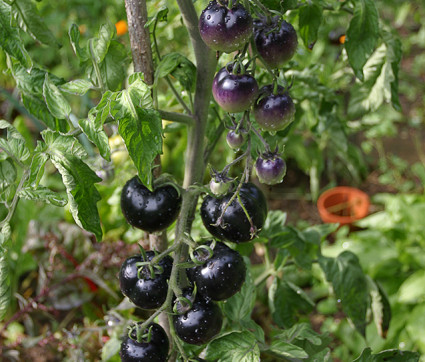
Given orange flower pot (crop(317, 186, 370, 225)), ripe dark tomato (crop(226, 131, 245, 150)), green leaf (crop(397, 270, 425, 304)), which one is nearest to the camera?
ripe dark tomato (crop(226, 131, 245, 150))

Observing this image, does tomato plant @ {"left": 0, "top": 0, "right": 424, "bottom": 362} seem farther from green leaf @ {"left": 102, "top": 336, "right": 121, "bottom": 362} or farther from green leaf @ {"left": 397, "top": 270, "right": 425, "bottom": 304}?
green leaf @ {"left": 397, "top": 270, "right": 425, "bottom": 304}

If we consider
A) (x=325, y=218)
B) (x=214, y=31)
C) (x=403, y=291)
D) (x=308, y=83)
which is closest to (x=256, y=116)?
(x=214, y=31)

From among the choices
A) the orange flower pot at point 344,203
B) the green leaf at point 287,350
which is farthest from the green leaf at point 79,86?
the orange flower pot at point 344,203

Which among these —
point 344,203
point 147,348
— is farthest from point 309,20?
point 344,203

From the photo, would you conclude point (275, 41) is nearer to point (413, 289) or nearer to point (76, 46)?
point (76, 46)

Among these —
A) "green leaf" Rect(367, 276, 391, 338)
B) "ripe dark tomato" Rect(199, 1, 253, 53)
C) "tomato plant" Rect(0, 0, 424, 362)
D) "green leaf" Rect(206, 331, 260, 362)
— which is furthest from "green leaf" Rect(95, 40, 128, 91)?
"green leaf" Rect(367, 276, 391, 338)
